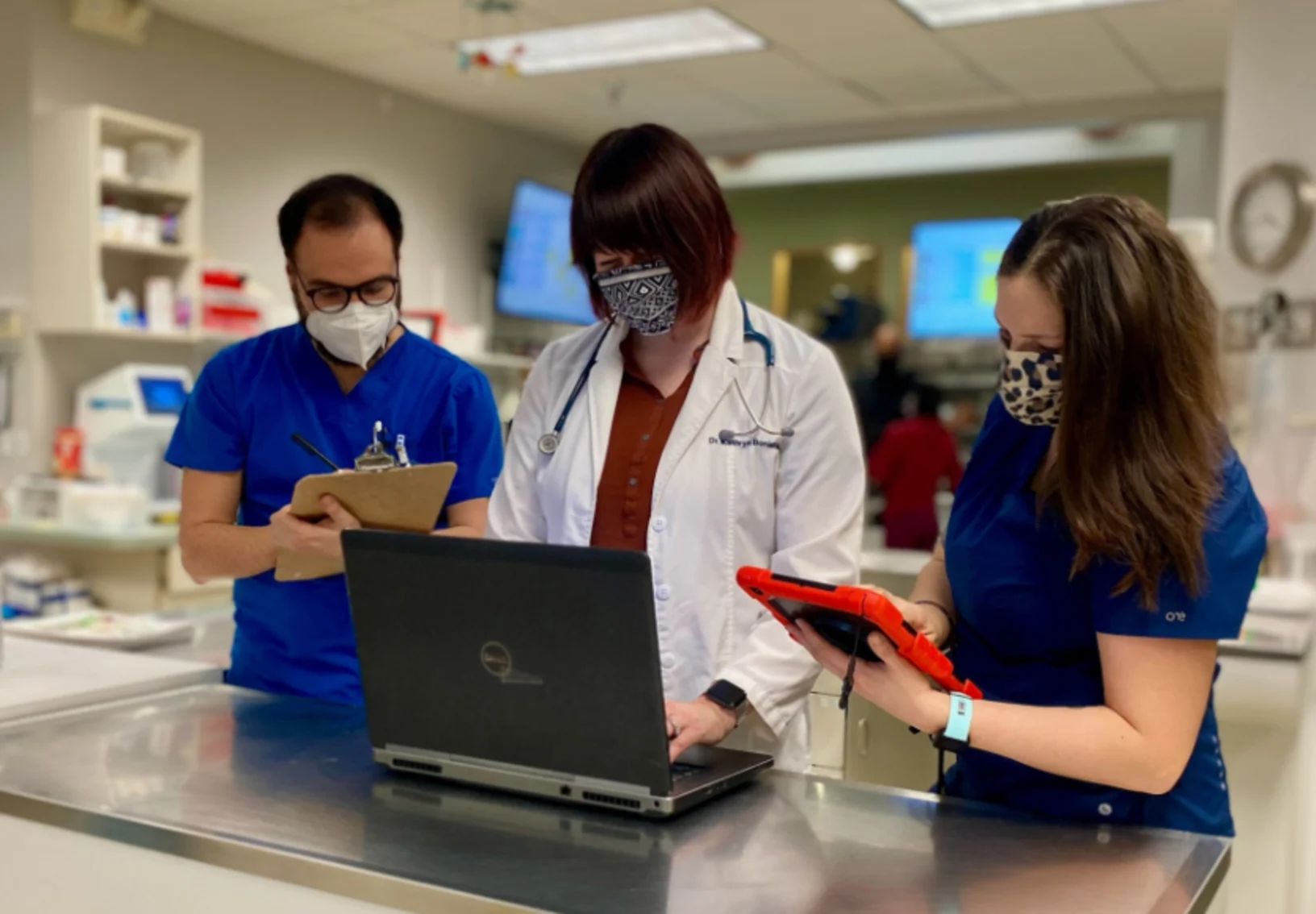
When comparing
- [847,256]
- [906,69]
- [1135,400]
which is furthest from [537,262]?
[1135,400]

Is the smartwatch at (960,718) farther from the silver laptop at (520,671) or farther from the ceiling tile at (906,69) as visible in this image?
the ceiling tile at (906,69)

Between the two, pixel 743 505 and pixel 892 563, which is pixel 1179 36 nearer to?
pixel 892 563

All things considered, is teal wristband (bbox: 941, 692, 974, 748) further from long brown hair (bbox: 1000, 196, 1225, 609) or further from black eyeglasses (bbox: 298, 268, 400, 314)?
black eyeglasses (bbox: 298, 268, 400, 314)

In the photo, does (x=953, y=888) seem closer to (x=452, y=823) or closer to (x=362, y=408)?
(x=452, y=823)

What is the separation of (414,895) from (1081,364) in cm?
79

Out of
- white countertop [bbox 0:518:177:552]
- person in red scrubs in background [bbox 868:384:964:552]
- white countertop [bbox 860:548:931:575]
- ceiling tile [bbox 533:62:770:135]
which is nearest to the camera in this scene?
white countertop [bbox 860:548:931:575]

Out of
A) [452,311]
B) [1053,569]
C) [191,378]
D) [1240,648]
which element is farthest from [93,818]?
[452,311]

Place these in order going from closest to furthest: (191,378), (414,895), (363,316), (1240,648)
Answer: (414,895), (363,316), (1240,648), (191,378)

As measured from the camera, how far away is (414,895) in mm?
1053

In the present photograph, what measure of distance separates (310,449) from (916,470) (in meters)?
4.48

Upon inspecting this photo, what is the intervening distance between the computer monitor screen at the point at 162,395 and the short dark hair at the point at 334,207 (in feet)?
8.95

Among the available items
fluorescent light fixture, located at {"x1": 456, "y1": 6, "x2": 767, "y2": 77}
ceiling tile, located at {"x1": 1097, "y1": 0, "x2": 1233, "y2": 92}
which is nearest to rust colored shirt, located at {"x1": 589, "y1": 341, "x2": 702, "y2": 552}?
fluorescent light fixture, located at {"x1": 456, "y1": 6, "x2": 767, "y2": 77}

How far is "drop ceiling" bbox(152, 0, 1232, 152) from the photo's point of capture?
472 cm

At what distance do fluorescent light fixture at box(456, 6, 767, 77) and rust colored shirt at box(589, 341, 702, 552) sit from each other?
134 inches
